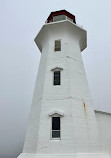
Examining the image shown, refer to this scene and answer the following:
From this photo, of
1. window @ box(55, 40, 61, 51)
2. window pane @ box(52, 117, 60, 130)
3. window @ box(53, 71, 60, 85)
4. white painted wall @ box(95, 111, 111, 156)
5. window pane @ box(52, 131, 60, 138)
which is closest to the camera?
window pane @ box(52, 131, 60, 138)

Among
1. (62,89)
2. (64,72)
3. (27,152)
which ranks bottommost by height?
(27,152)

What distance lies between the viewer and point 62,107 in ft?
29.9

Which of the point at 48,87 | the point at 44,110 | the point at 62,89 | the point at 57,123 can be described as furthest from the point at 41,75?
the point at 57,123

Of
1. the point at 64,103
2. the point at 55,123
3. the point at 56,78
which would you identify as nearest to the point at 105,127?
the point at 64,103

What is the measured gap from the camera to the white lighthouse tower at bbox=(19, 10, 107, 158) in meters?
8.11

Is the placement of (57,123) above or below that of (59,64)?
below

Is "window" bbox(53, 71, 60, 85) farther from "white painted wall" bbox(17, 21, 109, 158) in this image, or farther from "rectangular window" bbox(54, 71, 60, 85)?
"white painted wall" bbox(17, 21, 109, 158)

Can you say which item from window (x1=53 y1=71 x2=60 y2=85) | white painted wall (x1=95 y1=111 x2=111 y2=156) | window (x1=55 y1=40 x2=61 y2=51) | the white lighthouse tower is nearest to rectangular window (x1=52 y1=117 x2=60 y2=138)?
the white lighthouse tower

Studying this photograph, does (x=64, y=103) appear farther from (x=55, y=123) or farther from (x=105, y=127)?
(x=105, y=127)

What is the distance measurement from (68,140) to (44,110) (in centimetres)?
218

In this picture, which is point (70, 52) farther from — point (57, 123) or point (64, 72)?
point (57, 123)

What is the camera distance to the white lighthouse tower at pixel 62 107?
319 inches

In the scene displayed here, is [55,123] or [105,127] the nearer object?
[55,123]

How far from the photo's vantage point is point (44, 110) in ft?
30.1
